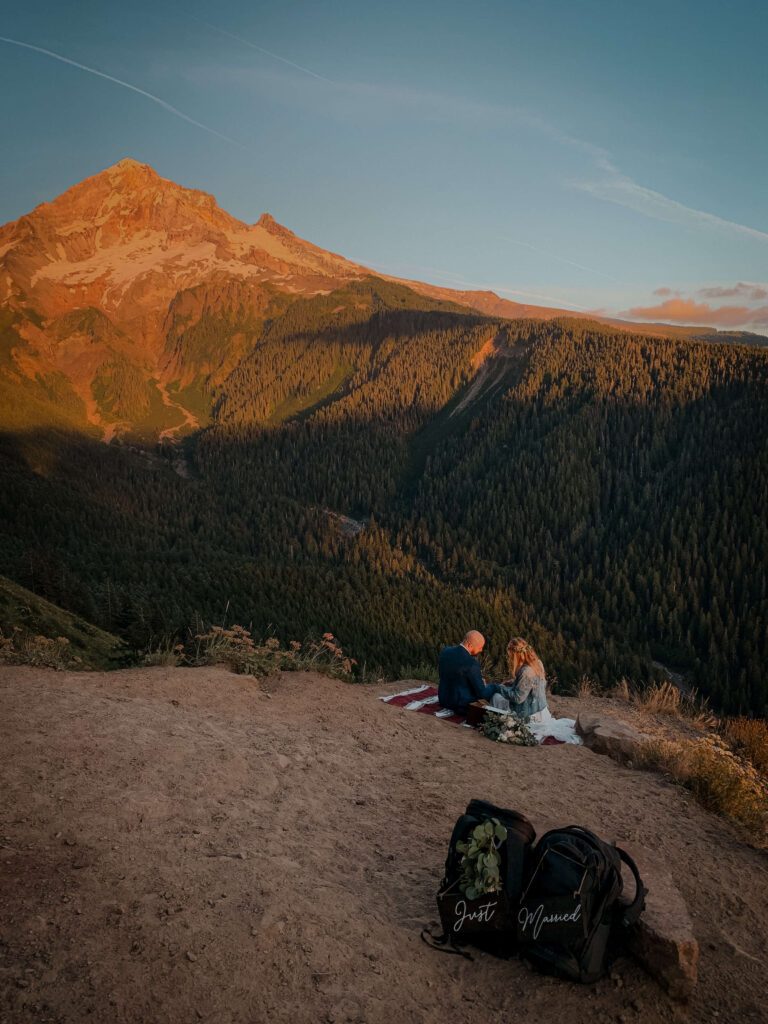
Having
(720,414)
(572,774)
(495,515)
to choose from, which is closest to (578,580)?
(495,515)

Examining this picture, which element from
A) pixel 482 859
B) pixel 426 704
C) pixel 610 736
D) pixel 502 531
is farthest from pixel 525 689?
pixel 502 531

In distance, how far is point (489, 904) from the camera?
565cm

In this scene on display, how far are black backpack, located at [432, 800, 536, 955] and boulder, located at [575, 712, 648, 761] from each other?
685 cm

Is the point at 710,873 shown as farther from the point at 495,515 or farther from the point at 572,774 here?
the point at 495,515

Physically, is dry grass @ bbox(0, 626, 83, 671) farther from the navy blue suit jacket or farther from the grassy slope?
the grassy slope

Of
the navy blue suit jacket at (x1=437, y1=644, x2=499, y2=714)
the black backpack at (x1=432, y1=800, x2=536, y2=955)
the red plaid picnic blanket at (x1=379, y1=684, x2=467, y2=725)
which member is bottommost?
the red plaid picnic blanket at (x1=379, y1=684, x2=467, y2=725)

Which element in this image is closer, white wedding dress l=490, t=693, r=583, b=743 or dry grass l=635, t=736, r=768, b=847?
dry grass l=635, t=736, r=768, b=847

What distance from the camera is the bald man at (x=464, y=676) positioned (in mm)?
13469

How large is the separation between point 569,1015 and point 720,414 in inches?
6394

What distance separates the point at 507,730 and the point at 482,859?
7.05 m

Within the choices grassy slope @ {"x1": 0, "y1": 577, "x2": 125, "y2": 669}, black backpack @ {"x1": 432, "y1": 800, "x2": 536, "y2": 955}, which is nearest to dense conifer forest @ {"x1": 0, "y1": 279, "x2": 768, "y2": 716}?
grassy slope @ {"x1": 0, "y1": 577, "x2": 125, "y2": 669}

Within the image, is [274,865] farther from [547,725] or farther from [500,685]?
[547,725]

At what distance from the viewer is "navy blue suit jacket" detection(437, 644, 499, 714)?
13.5m

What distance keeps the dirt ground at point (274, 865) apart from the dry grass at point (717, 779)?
35cm
